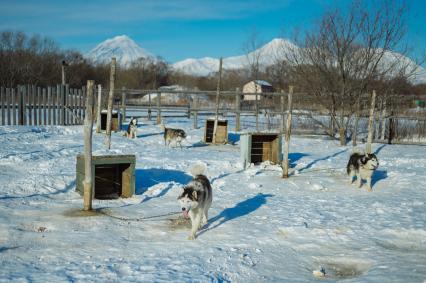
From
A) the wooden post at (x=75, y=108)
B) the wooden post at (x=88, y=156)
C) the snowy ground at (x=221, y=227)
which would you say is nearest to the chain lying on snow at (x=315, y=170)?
the snowy ground at (x=221, y=227)

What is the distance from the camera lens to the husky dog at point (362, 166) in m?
10.2

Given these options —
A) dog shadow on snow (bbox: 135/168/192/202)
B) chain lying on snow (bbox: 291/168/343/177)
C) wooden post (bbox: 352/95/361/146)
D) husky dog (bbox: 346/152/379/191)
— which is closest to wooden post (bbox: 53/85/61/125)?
dog shadow on snow (bbox: 135/168/192/202)

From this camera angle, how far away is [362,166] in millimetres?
10297

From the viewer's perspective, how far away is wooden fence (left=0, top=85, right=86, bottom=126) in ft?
61.6

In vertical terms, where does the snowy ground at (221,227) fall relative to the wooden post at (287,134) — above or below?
below

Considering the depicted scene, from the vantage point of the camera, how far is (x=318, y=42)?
61.0 ft

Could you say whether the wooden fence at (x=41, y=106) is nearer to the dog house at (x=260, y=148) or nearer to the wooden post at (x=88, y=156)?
the dog house at (x=260, y=148)

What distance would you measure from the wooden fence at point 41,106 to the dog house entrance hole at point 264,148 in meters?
10.2

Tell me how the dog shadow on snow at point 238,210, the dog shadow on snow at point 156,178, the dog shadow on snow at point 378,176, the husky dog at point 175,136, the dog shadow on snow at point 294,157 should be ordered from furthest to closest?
the husky dog at point 175,136
the dog shadow on snow at point 294,157
the dog shadow on snow at point 378,176
the dog shadow on snow at point 156,178
the dog shadow on snow at point 238,210

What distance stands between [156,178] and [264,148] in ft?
14.7

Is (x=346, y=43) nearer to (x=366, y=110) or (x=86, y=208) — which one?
(x=366, y=110)

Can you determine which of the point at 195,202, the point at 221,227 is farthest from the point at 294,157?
the point at 195,202

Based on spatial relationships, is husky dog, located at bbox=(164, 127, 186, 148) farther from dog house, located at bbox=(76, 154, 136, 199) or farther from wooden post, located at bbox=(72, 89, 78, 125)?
wooden post, located at bbox=(72, 89, 78, 125)

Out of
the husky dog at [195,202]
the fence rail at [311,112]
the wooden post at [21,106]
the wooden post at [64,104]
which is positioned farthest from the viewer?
the wooden post at [64,104]
